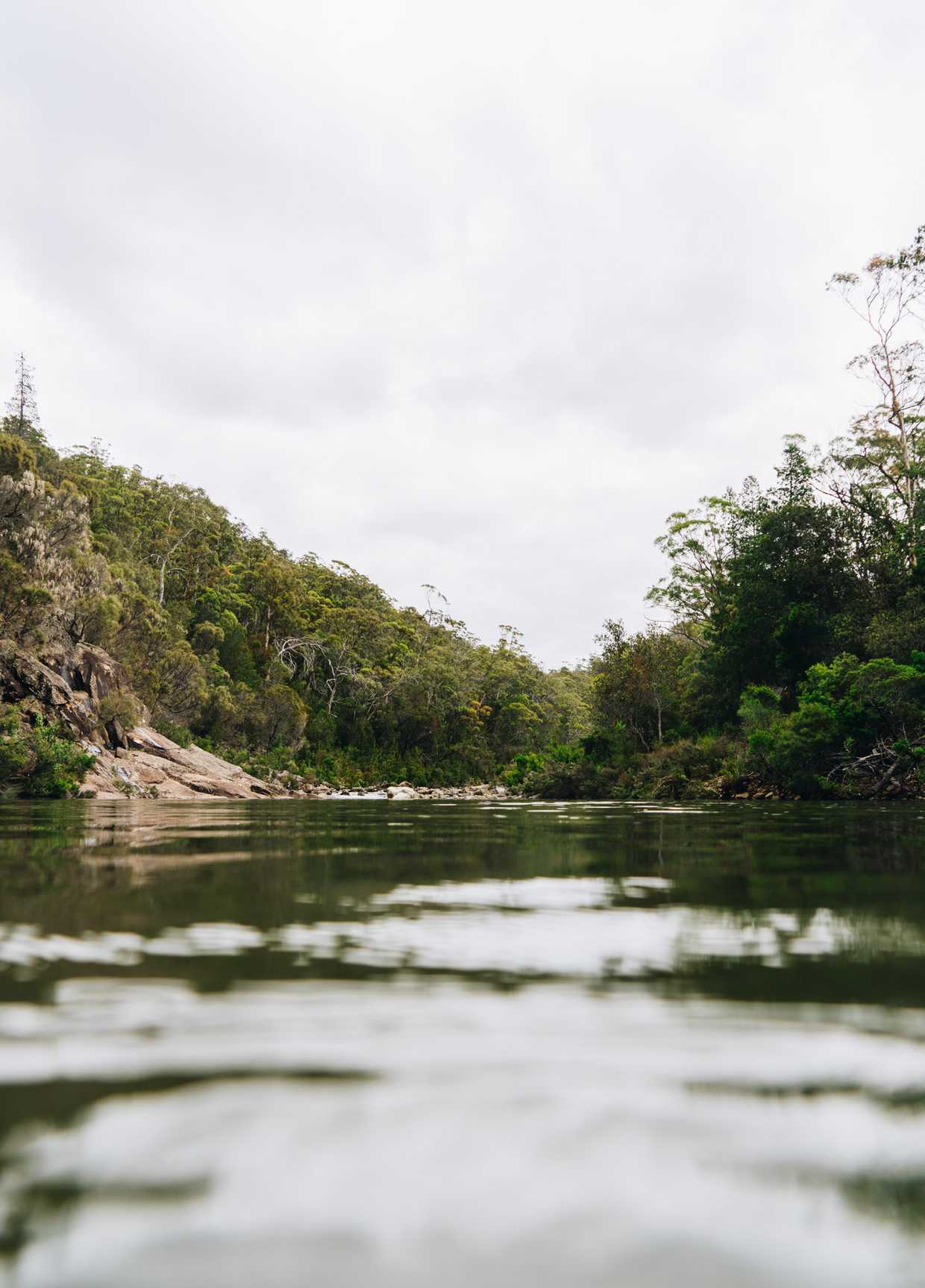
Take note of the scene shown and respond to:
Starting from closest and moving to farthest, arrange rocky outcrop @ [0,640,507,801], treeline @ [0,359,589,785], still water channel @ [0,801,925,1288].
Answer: still water channel @ [0,801,925,1288], rocky outcrop @ [0,640,507,801], treeline @ [0,359,589,785]

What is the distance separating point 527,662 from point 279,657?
16.0 metres

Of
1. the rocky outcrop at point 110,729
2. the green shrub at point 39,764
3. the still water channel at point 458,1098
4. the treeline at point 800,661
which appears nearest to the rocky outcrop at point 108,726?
the rocky outcrop at point 110,729

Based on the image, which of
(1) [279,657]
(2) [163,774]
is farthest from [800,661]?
(1) [279,657]

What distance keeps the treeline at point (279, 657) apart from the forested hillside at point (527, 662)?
0.12 meters

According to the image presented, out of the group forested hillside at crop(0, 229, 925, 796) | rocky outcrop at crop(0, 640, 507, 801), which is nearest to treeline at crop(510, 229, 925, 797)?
forested hillside at crop(0, 229, 925, 796)

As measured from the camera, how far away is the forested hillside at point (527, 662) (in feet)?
46.7

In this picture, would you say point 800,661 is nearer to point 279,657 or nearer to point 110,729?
point 110,729

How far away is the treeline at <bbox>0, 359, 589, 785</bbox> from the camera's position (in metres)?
29.0

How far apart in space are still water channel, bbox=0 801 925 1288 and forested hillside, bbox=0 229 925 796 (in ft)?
38.3

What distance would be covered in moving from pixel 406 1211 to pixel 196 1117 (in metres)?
0.23

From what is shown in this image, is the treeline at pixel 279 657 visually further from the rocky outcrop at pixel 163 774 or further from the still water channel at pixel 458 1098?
the still water channel at pixel 458 1098

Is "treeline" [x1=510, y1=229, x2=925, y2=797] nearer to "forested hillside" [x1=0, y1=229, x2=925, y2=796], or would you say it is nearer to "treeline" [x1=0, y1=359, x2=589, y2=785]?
"forested hillside" [x1=0, y1=229, x2=925, y2=796]

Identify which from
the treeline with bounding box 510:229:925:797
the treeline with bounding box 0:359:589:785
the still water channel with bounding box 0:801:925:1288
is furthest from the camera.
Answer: the treeline with bounding box 0:359:589:785

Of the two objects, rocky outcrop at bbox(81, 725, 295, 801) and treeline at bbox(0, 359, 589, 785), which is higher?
treeline at bbox(0, 359, 589, 785)
